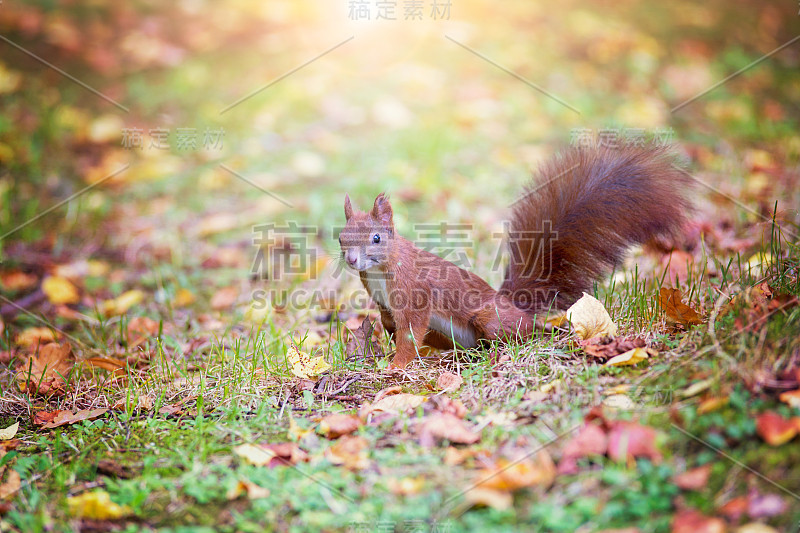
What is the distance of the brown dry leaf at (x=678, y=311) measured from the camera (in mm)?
2600

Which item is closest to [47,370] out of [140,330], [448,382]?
[140,330]

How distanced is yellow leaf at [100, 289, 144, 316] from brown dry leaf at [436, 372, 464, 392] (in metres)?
→ 2.18

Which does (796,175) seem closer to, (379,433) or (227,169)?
(379,433)

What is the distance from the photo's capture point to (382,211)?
9.90 ft

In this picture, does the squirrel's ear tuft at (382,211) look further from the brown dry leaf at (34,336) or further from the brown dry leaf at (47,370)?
the brown dry leaf at (34,336)

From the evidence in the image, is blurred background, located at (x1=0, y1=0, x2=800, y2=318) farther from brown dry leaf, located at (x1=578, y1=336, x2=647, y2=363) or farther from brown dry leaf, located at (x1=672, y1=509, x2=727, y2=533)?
brown dry leaf, located at (x1=672, y1=509, x2=727, y2=533)

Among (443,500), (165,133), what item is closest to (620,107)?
(165,133)

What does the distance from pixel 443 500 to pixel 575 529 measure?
370 millimetres

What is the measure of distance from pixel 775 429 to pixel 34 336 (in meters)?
3.44

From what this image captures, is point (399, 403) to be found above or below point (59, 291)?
below

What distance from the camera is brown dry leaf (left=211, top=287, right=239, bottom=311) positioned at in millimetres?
3953

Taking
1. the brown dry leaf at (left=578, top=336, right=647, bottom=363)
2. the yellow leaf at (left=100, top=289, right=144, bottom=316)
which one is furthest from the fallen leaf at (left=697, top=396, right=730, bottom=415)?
the yellow leaf at (left=100, top=289, right=144, bottom=316)

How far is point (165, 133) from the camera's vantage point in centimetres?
591

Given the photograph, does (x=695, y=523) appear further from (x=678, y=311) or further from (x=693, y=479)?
(x=678, y=311)
